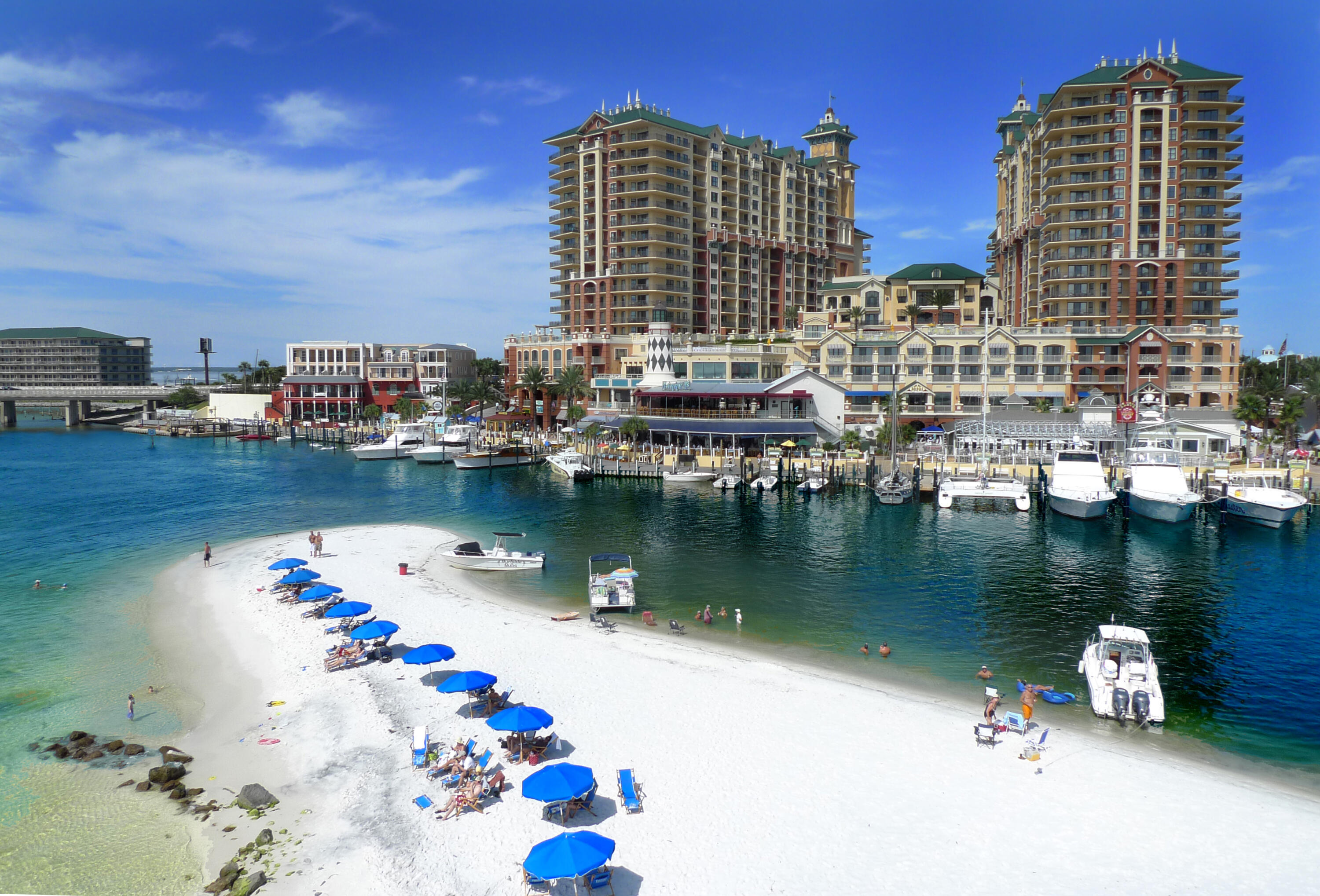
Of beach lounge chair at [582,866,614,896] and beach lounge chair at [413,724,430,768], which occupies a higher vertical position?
beach lounge chair at [413,724,430,768]

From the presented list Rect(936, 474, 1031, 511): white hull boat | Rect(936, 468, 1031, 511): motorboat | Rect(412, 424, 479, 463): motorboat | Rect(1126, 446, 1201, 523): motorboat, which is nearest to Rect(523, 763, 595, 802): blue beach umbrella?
Rect(936, 468, 1031, 511): motorboat

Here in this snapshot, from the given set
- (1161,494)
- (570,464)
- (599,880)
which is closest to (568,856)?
(599,880)

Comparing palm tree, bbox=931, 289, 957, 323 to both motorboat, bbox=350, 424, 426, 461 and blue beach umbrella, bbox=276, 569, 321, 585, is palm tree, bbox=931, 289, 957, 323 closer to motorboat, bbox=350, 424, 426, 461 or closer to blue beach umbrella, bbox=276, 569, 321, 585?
motorboat, bbox=350, 424, 426, 461

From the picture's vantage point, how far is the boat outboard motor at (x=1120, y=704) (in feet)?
93.9

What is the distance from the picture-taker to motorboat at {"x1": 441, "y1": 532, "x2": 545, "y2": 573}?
169ft

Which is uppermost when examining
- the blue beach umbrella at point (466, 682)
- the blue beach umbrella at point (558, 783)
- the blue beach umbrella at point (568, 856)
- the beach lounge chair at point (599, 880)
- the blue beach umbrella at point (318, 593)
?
the blue beach umbrella at point (318, 593)

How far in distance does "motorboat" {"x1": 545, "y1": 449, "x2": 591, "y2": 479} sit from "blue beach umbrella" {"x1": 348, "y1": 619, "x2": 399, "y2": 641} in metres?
58.9

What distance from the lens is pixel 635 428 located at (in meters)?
102

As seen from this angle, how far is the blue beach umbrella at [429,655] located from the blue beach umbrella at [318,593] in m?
11.5

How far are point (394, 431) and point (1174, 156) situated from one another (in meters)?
121

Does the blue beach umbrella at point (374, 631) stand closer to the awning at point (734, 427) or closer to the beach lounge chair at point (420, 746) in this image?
the beach lounge chair at point (420, 746)

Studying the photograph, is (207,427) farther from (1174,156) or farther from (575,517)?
(1174,156)

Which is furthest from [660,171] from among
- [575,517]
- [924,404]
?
[575,517]

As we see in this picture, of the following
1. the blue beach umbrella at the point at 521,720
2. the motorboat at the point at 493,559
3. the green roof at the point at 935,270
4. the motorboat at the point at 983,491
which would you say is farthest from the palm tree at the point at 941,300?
the blue beach umbrella at the point at 521,720
